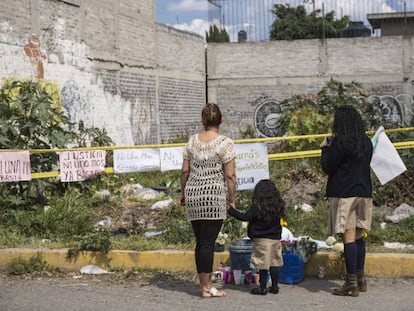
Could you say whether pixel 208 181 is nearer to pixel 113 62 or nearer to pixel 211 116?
pixel 211 116

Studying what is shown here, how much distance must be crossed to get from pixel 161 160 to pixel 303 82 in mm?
12700

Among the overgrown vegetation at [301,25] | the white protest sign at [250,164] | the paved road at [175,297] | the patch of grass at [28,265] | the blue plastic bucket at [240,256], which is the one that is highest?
the overgrown vegetation at [301,25]

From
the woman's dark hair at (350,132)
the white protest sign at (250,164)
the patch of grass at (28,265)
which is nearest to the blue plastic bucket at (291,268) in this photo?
the woman's dark hair at (350,132)

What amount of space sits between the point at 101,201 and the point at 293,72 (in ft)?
41.1

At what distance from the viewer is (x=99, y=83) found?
564 inches

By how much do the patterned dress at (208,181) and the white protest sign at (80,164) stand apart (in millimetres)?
Answer: 3437

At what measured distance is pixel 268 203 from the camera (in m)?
5.68

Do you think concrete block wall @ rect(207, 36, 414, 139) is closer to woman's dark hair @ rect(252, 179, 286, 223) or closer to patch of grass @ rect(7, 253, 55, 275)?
patch of grass @ rect(7, 253, 55, 275)

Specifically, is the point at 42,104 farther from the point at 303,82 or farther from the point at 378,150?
the point at 303,82

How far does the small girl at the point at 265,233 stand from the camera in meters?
5.67

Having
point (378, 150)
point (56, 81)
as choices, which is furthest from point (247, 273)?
point (56, 81)

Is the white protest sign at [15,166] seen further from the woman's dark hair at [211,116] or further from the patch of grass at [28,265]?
the woman's dark hair at [211,116]

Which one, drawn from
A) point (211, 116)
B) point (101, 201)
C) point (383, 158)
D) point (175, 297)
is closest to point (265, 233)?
point (175, 297)

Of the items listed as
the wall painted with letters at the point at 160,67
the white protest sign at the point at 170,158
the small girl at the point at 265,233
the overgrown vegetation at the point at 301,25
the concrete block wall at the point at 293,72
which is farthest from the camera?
the overgrown vegetation at the point at 301,25
